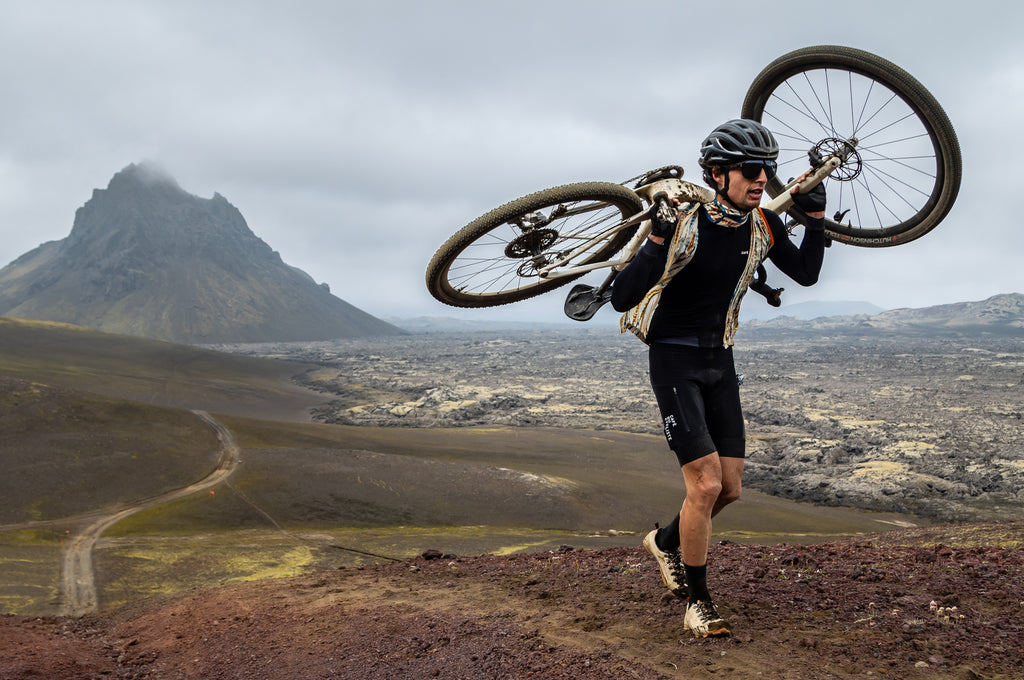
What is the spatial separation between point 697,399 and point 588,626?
6.08 feet

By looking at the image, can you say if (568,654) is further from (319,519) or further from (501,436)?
(501,436)

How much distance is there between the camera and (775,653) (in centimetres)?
378

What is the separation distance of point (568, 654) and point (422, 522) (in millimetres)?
17966

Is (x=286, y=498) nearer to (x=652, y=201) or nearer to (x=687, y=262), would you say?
(x=652, y=201)

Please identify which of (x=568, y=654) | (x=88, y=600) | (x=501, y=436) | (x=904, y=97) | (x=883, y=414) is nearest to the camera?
(x=568, y=654)

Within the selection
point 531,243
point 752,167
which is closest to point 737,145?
point 752,167

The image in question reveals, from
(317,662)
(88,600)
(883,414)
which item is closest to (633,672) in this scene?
(317,662)

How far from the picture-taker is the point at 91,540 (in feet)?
54.4

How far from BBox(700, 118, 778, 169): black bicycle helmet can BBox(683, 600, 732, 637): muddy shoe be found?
9.68ft

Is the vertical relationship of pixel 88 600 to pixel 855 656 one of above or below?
below

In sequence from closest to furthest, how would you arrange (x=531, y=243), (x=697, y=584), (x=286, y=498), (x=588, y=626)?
(x=697, y=584), (x=588, y=626), (x=531, y=243), (x=286, y=498)

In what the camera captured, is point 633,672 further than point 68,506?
No

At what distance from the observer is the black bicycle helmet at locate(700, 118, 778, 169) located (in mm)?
4211

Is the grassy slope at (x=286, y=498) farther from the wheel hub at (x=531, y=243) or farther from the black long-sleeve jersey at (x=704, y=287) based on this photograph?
the black long-sleeve jersey at (x=704, y=287)
